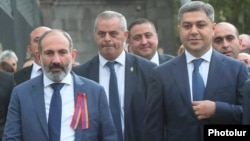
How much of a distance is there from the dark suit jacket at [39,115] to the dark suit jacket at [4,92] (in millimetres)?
1918

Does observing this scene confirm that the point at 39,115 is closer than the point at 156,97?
Yes

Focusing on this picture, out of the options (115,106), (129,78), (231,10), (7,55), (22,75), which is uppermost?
(231,10)

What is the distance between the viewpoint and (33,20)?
2058 cm

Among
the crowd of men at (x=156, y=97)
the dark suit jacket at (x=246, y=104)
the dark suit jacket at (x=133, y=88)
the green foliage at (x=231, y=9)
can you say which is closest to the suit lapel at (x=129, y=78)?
the dark suit jacket at (x=133, y=88)

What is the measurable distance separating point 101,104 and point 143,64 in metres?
1.62

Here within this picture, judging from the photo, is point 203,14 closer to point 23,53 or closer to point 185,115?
point 185,115

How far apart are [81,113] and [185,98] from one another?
2.89 ft

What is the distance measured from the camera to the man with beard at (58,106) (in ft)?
29.5

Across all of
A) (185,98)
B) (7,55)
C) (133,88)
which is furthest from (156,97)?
(7,55)

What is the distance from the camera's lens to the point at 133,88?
34.2 feet

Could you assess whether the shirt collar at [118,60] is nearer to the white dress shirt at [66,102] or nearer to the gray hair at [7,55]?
the white dress shirt at [66,102]

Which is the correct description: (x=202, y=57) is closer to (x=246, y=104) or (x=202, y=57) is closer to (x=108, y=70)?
(x=246, y=104)

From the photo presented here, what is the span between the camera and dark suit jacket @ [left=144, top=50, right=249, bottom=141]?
9.09 m

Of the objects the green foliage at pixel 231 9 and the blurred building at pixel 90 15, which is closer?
the green foliage at pixel 231 9
